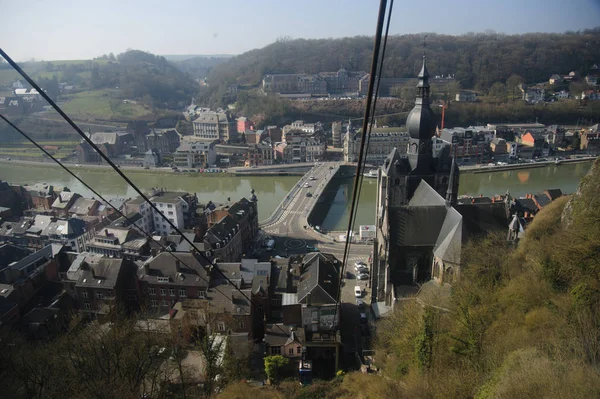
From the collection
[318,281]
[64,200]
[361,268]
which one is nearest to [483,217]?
[318,281]

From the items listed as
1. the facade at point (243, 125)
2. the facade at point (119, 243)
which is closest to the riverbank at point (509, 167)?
the facade at point (243, 125)

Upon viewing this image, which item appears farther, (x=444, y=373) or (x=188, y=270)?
(x=188, y=270)

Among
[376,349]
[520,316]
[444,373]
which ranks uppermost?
[520,316]

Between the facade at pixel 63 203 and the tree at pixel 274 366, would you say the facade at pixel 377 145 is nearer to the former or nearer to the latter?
the facade at pixel 63 203

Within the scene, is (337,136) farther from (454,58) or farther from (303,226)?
(454,58)

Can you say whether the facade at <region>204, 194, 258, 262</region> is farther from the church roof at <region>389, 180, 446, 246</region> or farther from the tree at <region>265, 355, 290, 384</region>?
the church roof at <region>389, 180, 446, 246</region>

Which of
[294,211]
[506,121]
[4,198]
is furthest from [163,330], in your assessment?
[506,121]

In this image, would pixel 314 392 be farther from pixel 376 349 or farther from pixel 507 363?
pixel 507 363
